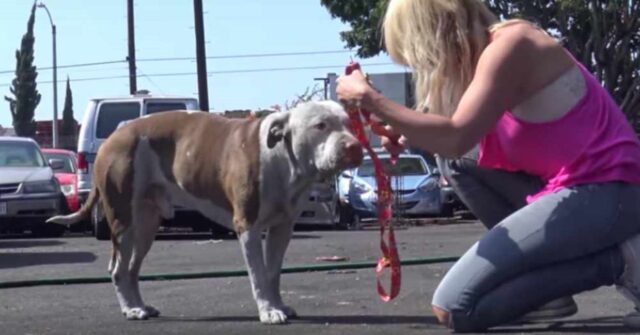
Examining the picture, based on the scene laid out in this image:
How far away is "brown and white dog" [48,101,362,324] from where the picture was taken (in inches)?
316

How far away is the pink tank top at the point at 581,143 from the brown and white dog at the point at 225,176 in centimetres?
218

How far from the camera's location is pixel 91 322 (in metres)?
8.20

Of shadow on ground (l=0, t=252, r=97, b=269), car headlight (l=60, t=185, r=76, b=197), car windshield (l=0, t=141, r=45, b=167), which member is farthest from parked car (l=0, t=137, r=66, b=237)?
shadow on ground (l=0, t=252, r=97, b=269)

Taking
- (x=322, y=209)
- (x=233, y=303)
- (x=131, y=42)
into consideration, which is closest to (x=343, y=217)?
(x=322, y=209)

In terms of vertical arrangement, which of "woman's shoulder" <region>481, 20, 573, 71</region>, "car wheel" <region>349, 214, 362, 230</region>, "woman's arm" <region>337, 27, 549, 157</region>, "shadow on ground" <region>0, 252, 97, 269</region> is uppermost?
"woman's shoulder" <region>481, 20, 573, 71</region>

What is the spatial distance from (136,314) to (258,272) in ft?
2.65

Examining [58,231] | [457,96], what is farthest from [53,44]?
[457,96]

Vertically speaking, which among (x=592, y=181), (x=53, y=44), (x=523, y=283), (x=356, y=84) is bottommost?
(x=53, y=44)

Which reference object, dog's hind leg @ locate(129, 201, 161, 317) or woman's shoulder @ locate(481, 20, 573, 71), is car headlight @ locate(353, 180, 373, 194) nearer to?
dog's hind leg @ locate(129, 201, 161, 317)

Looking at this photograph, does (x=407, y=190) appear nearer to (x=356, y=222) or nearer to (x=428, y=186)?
(x=428, y=186)

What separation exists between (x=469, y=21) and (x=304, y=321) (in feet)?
9.98

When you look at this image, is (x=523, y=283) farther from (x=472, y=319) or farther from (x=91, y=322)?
(x=91, y=322)

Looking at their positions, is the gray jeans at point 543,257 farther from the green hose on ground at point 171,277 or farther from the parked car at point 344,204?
the parked car at point 344,204

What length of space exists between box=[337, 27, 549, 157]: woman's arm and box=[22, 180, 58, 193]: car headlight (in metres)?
14.7
